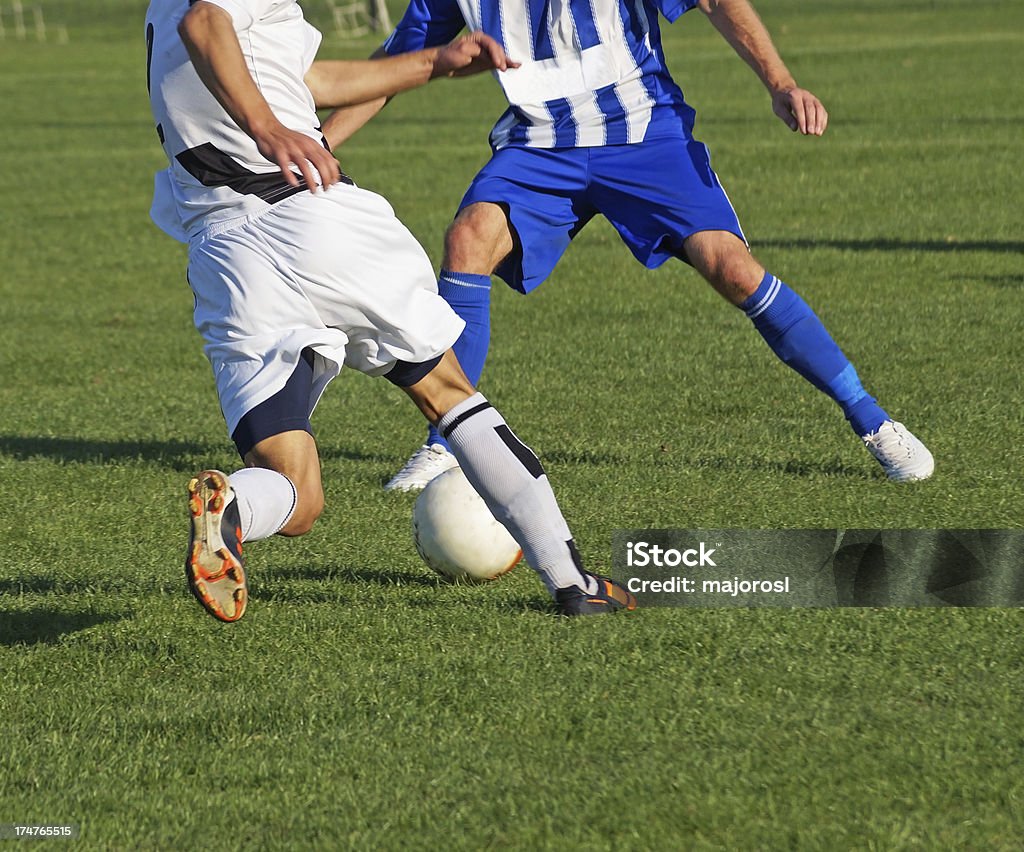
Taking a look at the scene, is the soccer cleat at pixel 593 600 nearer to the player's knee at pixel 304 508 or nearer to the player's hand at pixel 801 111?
the player's knee at pixel 304 508

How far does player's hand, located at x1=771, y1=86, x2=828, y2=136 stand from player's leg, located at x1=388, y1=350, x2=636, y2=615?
1919 millimetres

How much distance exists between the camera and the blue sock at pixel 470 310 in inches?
255

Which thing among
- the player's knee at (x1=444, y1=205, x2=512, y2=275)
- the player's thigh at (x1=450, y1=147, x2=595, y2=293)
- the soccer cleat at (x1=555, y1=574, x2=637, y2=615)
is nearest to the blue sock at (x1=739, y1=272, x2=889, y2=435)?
the player's thigh at (x1=450, y1=147, x2=595, y2=293)

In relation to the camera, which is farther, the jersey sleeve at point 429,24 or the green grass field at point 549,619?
the jersey sleeve at point 429,24

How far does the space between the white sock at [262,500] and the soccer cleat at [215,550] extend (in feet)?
0.19

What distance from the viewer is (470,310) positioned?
650 centimetres

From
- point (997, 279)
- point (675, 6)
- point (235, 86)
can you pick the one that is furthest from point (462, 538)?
point (997, 279)

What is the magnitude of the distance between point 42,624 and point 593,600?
5.22ft

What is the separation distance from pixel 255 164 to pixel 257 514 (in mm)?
887

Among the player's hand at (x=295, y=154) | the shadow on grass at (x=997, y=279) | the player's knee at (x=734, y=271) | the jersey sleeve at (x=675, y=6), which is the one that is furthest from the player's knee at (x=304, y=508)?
the shadow on grass at (x=997, y=279)

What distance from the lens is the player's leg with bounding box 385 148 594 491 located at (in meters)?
6.43

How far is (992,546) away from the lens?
15.8 feet

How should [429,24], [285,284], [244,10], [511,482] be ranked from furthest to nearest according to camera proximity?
1. [429,24]
2. [511,482]
3. [285,284]
4. [244,10]

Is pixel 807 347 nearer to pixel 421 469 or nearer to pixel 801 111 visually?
pixel 801 111
